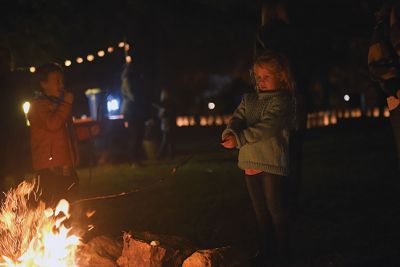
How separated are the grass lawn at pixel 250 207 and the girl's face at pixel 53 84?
127cm

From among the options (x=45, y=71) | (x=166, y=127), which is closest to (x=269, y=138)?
(x=45, y=71)

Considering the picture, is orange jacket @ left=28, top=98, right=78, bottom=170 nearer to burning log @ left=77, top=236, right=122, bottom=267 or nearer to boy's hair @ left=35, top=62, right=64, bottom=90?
boy's hair @ left=35, top=62, right=64, bottom=90

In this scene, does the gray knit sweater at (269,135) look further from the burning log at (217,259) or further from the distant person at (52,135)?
the distant person at (52,135)

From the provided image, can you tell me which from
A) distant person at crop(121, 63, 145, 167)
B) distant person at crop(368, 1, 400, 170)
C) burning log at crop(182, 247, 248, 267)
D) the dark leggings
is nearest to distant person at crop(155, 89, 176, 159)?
distant person at crop(121, 63, 145, 167)

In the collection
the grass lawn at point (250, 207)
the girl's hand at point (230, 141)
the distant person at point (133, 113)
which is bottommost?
the grass lawn at point (250, 207)

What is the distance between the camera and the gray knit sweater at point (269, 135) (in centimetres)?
461

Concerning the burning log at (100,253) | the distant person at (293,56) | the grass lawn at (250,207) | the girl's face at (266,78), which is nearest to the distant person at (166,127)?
the grass lawn at (250,207)

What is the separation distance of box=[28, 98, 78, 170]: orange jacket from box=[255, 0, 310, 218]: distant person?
2320 millimetres

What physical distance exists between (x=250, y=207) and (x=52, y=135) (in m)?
2.80

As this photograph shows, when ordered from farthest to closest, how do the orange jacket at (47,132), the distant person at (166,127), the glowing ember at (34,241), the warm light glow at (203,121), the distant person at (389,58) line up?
the warm light glow at (203,121)
the distant person at (166,127)
the orange jacket at (47,132)
the distant person at (389,58)
the glowing ember at (34,241)

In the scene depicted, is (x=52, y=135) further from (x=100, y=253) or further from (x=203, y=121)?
(x=203, y=121)

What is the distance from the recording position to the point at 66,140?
5.34 m

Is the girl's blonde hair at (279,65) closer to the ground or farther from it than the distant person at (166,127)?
farther from it

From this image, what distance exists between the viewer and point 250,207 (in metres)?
7.02
